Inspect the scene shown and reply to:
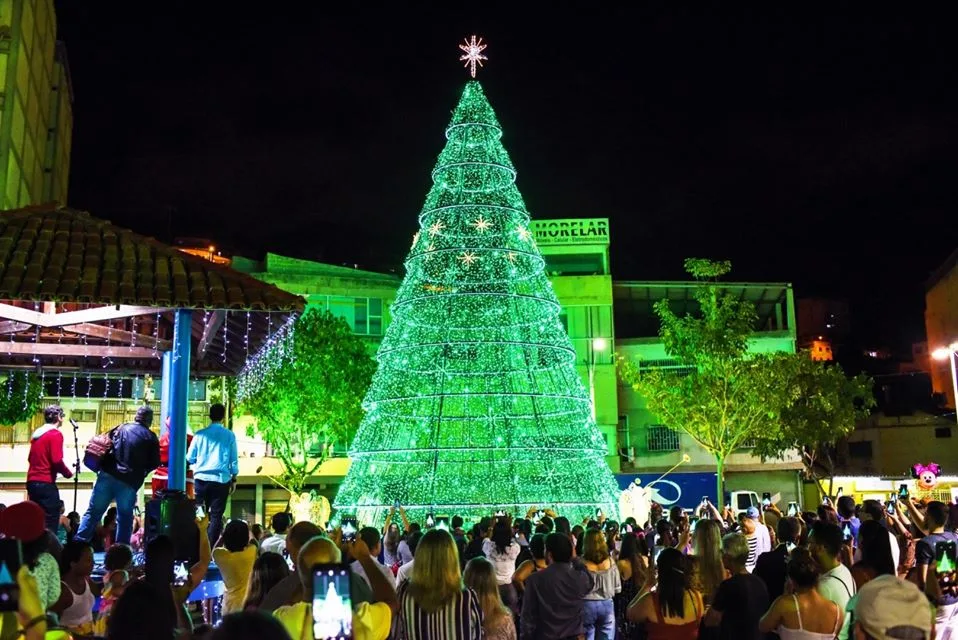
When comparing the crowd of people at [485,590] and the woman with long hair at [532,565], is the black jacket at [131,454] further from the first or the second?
the woman with long hair at [532,565]

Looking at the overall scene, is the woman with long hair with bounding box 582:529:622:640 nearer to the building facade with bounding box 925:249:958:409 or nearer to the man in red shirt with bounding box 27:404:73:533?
the man in red shirt with bounding box 27:404:73:533

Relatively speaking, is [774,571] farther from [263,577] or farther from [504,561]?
[263,577]

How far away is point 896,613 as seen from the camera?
608 cm

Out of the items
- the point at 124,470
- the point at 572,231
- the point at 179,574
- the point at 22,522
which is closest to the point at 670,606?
the point at 179,574

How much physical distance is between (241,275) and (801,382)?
3256cm

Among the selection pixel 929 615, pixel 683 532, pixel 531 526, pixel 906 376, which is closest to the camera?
pixel 929 615

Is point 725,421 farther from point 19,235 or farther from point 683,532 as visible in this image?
point 19,235

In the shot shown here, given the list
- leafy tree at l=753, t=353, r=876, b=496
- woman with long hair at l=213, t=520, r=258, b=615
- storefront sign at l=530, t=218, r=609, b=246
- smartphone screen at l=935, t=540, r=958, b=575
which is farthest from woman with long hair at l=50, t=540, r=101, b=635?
storefront sign at l=530, t=218, r=609, b=246

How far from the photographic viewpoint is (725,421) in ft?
120

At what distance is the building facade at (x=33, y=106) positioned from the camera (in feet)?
110

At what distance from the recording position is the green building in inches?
1789

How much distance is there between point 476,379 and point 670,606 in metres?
21.0

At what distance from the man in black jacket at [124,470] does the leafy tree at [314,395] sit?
83.8 feet

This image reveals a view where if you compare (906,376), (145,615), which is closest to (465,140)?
(145,615)
